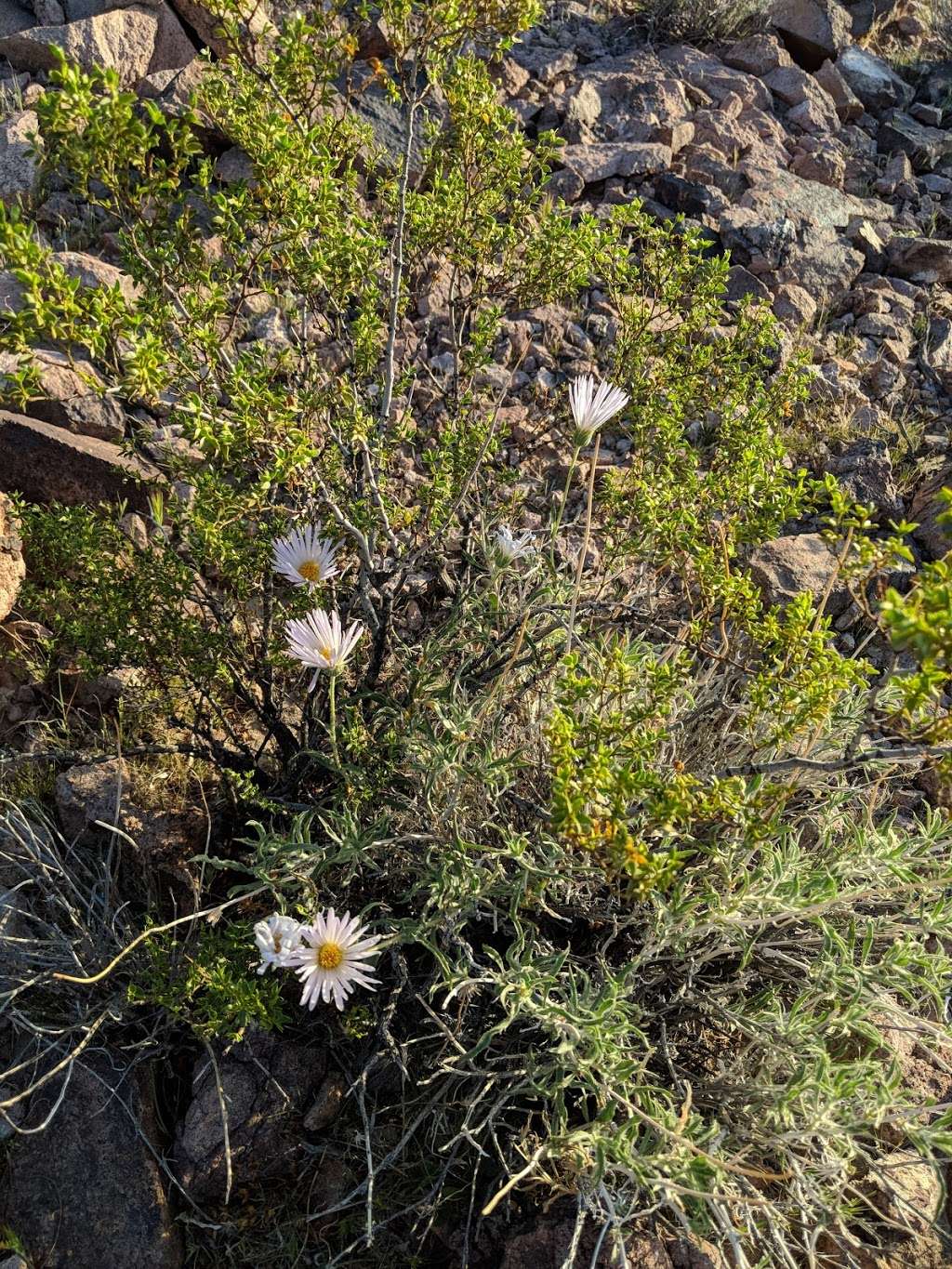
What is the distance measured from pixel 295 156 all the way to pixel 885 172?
4.48 m

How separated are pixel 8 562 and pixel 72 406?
0.72 metres

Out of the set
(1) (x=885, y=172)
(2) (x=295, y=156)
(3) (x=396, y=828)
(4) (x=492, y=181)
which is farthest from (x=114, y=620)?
(1) (x=885, y=172)

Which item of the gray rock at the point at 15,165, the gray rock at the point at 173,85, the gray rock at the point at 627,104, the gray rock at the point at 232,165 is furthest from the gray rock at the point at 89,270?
the gray rock at the point at 627,104

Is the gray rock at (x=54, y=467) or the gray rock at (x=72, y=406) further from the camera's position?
the gray rock at (x=72, y=406)

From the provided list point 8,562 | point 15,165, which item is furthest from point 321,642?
point 15,165

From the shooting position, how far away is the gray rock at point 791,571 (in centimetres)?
338

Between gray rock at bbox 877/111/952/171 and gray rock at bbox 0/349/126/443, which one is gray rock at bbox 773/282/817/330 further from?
gray rock at bbox 0/349/126/443

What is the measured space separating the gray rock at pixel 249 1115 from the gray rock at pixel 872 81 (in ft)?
20.3

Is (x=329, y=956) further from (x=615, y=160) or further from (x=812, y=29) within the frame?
(x=812, y=29)

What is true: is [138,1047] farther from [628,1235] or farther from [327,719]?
[628,1235]

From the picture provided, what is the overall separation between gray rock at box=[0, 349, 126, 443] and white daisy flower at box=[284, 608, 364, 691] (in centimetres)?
166

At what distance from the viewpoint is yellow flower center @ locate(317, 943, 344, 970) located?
205cm

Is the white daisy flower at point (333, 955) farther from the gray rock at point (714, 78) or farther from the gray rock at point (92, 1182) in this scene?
the gray rock at point (714, 78)

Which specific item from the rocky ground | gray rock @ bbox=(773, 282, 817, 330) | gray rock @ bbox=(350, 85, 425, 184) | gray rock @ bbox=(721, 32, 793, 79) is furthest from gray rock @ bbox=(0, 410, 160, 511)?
gray rock @ bbox=(721, 32, 793, 79)
